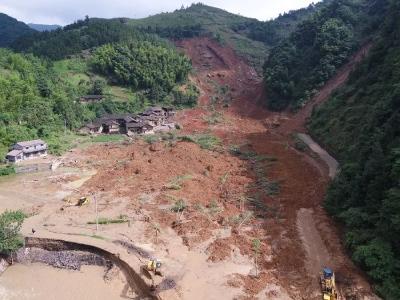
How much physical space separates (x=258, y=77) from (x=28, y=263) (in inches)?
3257

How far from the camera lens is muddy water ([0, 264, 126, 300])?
24.4 metres

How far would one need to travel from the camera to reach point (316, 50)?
75750 millimetres

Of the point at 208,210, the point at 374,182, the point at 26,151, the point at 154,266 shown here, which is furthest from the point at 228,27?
the point at 154,266

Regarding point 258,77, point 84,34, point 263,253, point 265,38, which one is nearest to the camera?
point 263,253

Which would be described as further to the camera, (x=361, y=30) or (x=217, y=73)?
(x=217, y=73)

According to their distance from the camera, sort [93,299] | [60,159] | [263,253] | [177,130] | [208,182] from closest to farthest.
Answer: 1. [93,299]
2. [263,253]
3. [208,182]
4. [60,159]
5. [177,130]

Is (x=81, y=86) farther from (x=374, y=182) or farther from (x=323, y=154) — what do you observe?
(x=374, y=182)

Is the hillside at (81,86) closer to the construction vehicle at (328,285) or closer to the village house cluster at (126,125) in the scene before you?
the village house cluster at (126,125)

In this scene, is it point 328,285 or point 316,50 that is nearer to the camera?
point 328,285

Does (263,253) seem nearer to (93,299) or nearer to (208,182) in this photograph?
(93,299)

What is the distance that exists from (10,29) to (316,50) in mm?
124511

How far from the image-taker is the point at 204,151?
4869cm

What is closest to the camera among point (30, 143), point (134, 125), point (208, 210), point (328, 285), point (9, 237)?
point (328, 285)

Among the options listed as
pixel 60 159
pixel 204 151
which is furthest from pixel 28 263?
Answer: pixel 204 151
